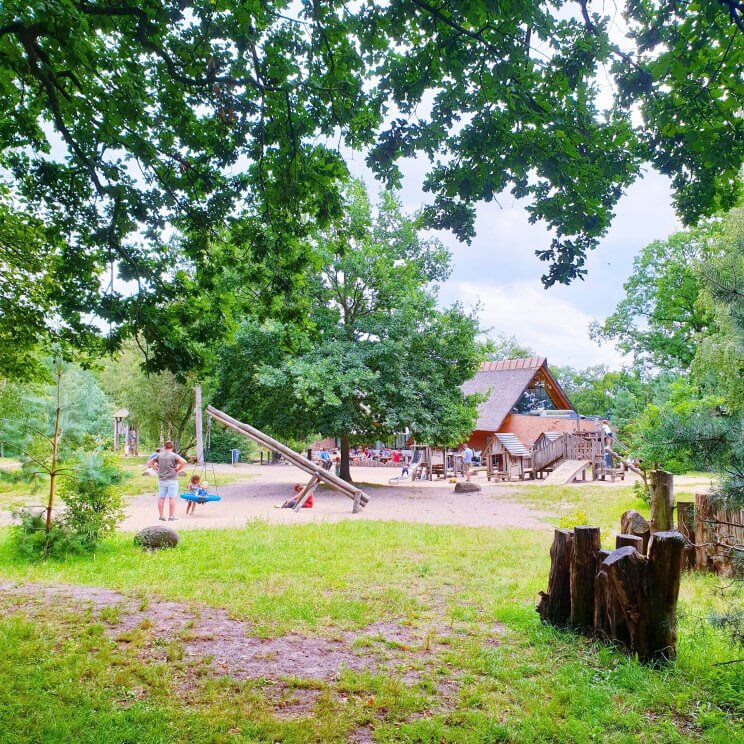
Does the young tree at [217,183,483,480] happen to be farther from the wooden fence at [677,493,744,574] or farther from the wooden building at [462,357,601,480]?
the wooden fence at [677,493,744,574]

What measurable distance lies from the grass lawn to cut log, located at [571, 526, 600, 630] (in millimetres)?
216

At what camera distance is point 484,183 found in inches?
185

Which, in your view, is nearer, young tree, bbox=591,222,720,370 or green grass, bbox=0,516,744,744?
green grass, bbox=0,516,744,744

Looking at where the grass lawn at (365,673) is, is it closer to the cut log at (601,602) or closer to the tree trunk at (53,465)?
the cut log at (601,602)

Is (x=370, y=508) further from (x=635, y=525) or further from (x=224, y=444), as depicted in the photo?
(x=224, y=444)

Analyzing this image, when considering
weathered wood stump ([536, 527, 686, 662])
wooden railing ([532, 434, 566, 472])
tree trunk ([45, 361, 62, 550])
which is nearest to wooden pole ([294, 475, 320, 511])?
tree trunk ([45, 361, 62, 550])

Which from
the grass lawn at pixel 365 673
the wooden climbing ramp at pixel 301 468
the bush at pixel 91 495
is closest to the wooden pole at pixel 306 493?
the wooden climbing ramp at pixel 301 468

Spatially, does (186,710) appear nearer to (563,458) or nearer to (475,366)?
(475,366)

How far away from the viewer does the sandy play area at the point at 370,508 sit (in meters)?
13.2

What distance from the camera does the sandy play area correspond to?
43.3 ft

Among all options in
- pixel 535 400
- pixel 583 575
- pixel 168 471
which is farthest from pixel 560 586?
pixel 535 400

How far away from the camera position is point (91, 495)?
8.85 meters

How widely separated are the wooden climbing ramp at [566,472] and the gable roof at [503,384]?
27.1 ft

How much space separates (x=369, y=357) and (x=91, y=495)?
37.2 ft
